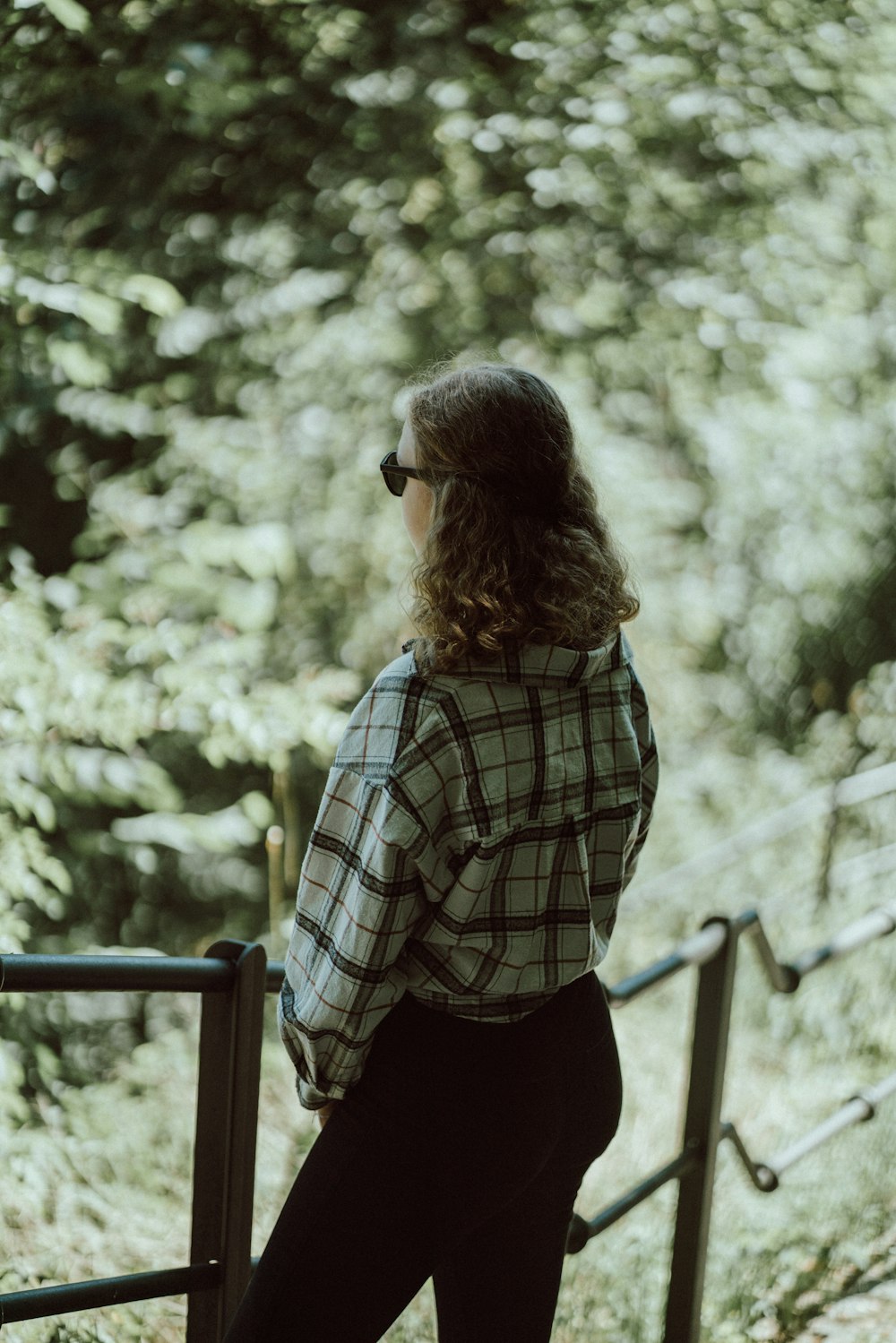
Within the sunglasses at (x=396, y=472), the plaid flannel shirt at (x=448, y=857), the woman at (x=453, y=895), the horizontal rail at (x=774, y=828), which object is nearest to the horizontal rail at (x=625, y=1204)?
the woman at (x=453, y=895)

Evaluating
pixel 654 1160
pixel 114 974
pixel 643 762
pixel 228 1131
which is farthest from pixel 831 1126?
pixel 654 1160

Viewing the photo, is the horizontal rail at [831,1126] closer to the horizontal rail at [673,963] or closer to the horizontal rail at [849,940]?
the horizontal rail at [849,940]

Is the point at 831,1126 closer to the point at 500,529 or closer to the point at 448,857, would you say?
the point at 448,857

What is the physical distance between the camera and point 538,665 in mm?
1117

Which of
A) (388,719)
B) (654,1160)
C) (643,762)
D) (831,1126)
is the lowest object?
(654,1160)

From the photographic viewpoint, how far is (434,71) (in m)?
4.13

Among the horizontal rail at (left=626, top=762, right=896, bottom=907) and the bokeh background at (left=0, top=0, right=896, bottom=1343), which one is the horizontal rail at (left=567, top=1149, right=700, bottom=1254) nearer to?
the bokeh background at (left=0, top=0, right=896, bottom=1343)

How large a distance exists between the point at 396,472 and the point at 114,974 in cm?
57

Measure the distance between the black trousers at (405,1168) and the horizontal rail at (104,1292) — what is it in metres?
0.17

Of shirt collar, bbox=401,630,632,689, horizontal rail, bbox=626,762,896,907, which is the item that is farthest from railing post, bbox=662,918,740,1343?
horizontal rail, bbox=626,762,896,907

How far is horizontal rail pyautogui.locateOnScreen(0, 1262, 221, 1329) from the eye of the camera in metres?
1.17

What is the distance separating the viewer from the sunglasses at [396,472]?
116 cm

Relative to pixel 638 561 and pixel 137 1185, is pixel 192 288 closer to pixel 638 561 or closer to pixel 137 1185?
pixel 638 561

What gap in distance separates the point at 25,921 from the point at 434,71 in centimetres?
311
